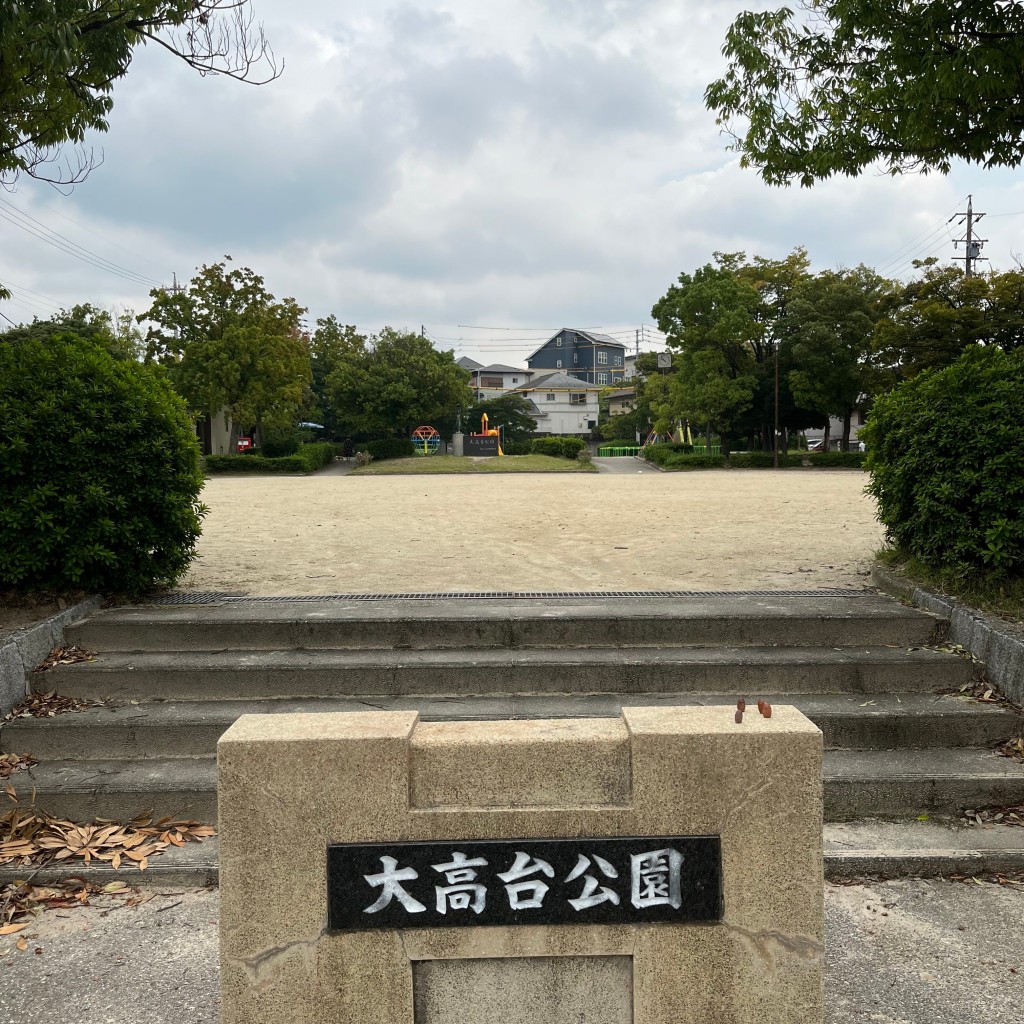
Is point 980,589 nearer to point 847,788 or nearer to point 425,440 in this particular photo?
point 847,788

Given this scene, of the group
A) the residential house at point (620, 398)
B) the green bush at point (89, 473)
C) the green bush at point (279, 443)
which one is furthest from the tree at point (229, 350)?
the residential house at point (620, 398)

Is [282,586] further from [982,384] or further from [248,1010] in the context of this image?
[982,384]

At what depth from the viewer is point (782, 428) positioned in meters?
39.9

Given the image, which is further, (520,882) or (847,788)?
(847,788)

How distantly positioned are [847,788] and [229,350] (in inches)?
1307

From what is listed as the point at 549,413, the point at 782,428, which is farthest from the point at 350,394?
the point at 549,413

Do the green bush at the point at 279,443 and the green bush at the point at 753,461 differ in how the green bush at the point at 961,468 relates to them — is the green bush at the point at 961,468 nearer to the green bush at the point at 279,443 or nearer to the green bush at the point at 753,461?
the green bush at the point at 753,461

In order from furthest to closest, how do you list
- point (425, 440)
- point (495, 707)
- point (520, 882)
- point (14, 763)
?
point (425, 440), point (495, 707), point (14, 763), point (520, 882)

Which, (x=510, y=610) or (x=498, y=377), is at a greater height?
(x=498, y=377)

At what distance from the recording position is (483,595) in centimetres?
588

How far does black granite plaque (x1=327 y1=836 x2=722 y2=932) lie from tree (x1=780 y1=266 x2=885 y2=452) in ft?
116

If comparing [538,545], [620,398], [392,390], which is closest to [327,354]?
[392,390]

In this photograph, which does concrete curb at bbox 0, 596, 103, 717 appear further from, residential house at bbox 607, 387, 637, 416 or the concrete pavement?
residential house at bbox 607, 387, 637, 416

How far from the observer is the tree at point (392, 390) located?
4162cm
